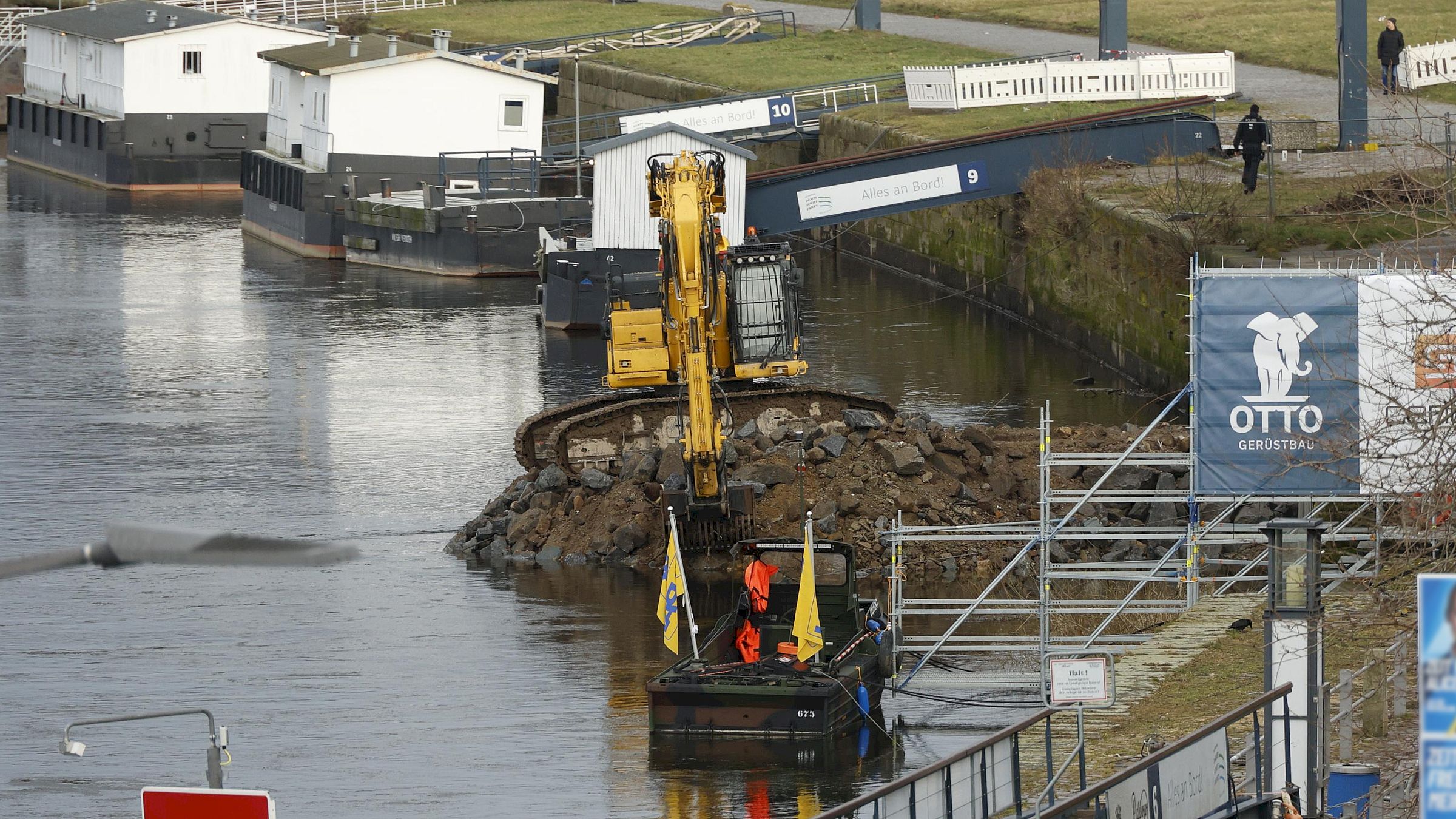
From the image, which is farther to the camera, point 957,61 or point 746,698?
point 957,61

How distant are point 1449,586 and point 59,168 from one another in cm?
8864

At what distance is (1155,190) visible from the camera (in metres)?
46.7

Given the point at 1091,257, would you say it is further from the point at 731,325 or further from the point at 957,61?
the point at 957,61

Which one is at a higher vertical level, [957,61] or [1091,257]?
[957,61]

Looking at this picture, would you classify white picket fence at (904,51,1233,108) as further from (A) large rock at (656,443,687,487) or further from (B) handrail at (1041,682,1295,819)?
(B) handrail at (1041,682,1295,819)

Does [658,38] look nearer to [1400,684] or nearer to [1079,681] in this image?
[1400,684]

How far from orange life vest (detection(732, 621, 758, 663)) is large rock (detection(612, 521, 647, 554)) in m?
7.99

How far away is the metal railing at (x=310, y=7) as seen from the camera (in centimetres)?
10625

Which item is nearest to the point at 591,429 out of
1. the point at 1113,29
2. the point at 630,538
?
the point at 630,538

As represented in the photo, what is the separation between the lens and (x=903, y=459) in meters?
32.1

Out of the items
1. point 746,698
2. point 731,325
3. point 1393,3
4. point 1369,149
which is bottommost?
point 746,698

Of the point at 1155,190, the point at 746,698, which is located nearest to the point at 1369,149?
the point at 1155,190

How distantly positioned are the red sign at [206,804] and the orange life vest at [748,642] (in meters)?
12.7

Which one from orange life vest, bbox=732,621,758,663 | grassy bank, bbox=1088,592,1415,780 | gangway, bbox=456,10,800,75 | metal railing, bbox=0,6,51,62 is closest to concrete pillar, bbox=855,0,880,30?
gangway, bbox=456,10,800,75
